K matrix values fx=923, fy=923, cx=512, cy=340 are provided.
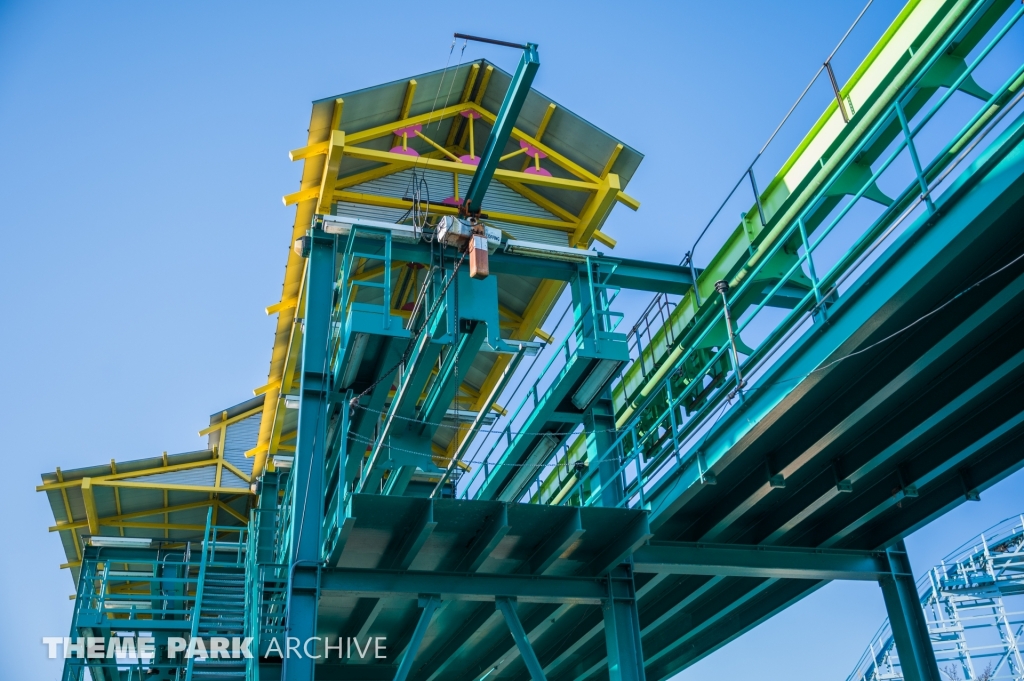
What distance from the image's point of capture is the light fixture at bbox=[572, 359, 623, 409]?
1489 cm

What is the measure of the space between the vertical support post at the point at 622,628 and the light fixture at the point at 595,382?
109 inches

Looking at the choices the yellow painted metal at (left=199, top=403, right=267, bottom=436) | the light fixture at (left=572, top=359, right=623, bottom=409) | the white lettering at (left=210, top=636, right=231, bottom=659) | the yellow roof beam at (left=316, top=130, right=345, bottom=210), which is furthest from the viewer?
the yellow painted metal at (left=199, top=403, right=267, bottom=436)

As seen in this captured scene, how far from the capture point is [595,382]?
15195mm

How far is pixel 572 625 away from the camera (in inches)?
714

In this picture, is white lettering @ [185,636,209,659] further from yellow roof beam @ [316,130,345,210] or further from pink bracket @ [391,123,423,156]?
pink bracket @ [391,123,423,156]

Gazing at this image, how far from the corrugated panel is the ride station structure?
174 inches

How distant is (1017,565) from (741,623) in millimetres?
17576

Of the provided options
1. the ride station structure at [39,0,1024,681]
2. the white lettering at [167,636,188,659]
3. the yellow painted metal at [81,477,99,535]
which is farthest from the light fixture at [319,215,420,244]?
the yellow painted metal at [81,477,99,535]

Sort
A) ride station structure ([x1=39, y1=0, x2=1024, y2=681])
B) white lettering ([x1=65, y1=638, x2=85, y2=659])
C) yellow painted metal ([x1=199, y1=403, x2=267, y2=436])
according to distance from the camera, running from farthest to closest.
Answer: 1. yellow painted metal ([x1=199, y1=403, x2=267, y2=436])
2. white lettering ([x1=65, y1=638, x2=85, y2=659])
3. ride station structure ([x1=39, y1=0, x2=1024, y2=681])

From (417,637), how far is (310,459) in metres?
3.10

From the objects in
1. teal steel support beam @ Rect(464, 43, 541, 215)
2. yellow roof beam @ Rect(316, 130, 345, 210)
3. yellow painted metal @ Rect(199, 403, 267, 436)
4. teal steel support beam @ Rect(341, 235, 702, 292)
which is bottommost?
teal steel support beam @ Rect(341, 235, 702, 292)

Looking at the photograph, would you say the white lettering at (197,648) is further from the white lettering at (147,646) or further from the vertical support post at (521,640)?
the vertical support post at (521,640)

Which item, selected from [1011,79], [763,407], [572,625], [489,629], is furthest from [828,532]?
[1011,79]

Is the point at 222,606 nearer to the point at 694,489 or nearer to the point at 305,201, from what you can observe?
the point at 305,201
